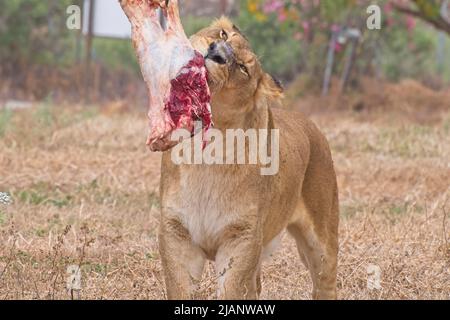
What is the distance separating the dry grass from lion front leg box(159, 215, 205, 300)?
0.50ft

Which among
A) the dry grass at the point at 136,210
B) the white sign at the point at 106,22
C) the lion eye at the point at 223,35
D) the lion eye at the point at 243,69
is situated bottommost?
the dry grass at the point at 136,210

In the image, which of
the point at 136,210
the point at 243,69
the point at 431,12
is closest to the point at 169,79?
the point at 243,69

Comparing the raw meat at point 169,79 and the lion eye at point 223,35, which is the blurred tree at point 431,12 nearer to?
the lion eye at point 223,35

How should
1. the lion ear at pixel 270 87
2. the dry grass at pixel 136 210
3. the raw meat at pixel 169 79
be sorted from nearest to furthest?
the raw meat at pixel 169 79 < the lion ear at pixel 270 87 < the dry grass at pixel 136 210

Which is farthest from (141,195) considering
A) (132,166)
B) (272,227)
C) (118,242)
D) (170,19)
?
(170,19)

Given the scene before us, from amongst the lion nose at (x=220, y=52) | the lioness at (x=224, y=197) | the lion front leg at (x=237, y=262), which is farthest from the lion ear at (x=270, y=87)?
the lion front leg at (x=237, y=262)

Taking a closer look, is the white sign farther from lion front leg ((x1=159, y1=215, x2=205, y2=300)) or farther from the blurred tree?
lion front leg ((x1=159, y1=215, x2=205, y2=300))

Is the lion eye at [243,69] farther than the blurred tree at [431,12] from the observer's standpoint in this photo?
No

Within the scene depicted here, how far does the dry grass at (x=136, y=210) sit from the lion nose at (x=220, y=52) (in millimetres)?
955

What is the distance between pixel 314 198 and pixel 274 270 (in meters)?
0.70

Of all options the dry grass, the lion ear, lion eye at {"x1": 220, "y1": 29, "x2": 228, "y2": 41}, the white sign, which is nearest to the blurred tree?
the dry grass

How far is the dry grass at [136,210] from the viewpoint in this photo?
5.25 metres

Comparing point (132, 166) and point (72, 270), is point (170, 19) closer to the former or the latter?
point (72, 270)
